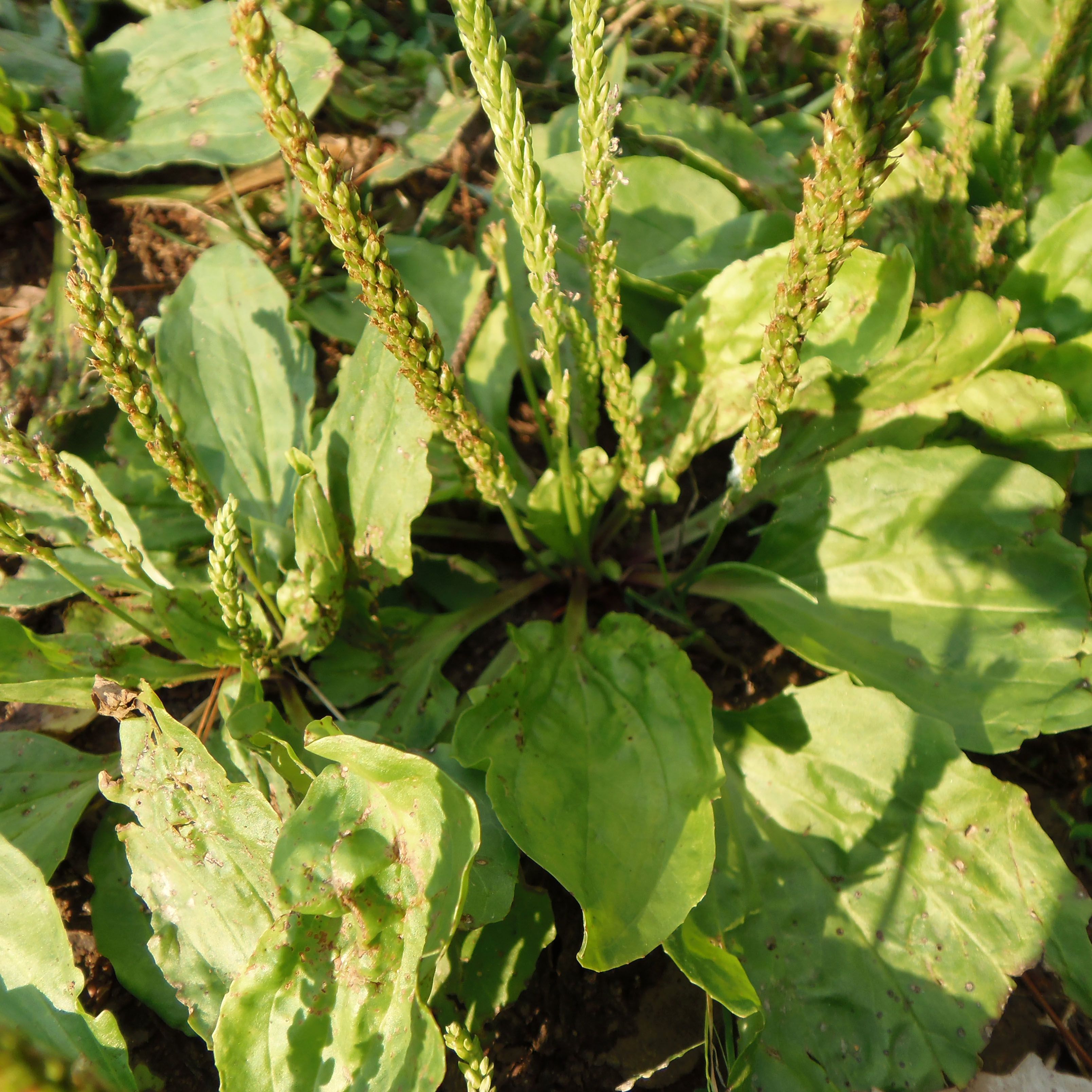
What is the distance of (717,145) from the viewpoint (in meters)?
2.71

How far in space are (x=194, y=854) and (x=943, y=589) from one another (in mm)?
1842

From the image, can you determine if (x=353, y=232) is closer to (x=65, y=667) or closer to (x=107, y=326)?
(x=107, y=326)

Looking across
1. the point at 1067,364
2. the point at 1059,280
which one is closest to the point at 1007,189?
the point at 1059,280

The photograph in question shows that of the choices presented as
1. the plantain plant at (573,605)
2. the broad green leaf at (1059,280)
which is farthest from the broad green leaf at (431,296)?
the broad green leaf at (1059,280)

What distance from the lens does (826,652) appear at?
6.83ft

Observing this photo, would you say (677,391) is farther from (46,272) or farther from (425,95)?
(46,272)

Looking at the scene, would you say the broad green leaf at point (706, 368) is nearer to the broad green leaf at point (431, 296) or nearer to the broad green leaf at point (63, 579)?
the broad green leaf at point (431, 296)

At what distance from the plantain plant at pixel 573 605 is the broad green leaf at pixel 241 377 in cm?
1

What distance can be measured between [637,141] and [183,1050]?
281 cm

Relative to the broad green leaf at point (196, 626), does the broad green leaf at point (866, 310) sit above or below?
above

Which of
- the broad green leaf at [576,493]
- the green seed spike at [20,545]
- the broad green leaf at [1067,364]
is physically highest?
the broad green leaf at [1067,364]

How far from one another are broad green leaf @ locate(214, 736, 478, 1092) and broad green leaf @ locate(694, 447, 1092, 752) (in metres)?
1.00

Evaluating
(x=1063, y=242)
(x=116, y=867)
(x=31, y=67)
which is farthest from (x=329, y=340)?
(x=1063, y=242)

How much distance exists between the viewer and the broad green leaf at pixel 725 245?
2322 millimetres
